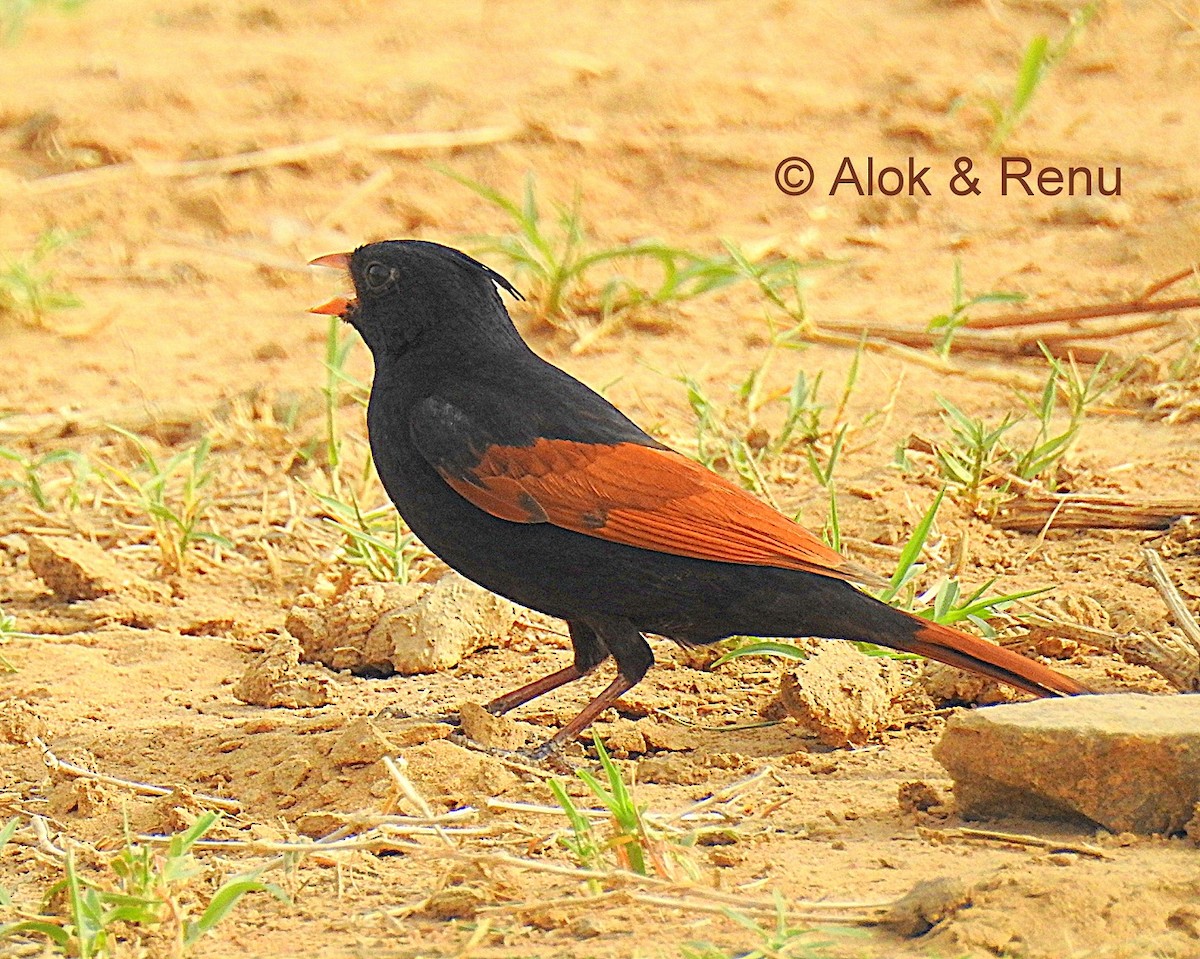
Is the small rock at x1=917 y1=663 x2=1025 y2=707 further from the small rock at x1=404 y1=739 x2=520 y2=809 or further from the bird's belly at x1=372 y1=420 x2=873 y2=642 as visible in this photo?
the small rock at x1=404 y1=739 x2=520 y2=809

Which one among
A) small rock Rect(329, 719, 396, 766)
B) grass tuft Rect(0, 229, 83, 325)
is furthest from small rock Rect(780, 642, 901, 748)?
grass tuft Rect(0, 229, 83, 325)

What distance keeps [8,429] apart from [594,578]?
3.36 m

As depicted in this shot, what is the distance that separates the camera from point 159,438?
6.61 meters

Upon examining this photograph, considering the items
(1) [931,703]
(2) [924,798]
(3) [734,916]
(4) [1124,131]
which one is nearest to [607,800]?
(3) [734,916]

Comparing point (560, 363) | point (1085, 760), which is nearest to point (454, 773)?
point (1085, 760)

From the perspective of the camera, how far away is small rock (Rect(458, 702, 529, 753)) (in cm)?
421

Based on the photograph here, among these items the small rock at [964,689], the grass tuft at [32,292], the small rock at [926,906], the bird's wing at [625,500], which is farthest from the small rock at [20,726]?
the grass tuft at [32,292]

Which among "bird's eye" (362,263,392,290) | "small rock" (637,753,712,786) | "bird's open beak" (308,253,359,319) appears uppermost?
"bird's eye" (362,263,392,290)

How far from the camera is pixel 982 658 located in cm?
397

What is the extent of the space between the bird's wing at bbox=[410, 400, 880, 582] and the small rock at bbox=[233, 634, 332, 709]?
32.5 inches

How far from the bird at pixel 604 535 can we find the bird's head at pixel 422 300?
0.15m

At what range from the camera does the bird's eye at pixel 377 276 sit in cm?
459

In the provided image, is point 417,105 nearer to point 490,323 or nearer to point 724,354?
point 724,354

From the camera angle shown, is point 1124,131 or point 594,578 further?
point 1124,131
